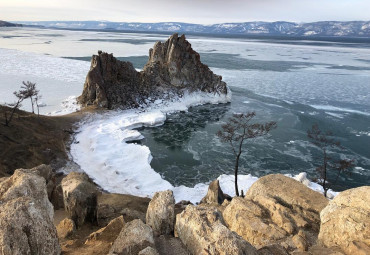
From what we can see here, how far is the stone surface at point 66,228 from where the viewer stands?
1680 centimetres

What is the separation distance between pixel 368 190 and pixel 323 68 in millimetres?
107373

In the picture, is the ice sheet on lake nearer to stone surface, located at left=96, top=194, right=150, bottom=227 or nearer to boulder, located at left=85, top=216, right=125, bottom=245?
stone surface, located at left=96, top=194, right=150, bottom=227

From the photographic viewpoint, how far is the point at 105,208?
67.0 ft

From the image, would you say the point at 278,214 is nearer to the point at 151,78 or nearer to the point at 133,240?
the point at 133,240

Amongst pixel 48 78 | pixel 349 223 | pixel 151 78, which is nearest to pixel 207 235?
pixel 349 223

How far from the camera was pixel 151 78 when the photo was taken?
71188 mm

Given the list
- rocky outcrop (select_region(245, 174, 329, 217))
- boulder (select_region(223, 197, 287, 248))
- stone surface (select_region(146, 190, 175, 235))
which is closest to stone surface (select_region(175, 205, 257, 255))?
stone surface (select_region(146, 190, 175, 235))

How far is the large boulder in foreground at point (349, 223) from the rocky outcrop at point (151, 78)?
5251 cm

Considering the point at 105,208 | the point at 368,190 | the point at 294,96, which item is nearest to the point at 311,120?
the point at 294,96

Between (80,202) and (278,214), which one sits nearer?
(278,214)

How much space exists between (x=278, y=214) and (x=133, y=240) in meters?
9.48

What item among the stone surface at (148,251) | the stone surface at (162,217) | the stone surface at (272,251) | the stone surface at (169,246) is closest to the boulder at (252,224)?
the stone surface at (272,251)

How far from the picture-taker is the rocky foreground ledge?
1019 cm

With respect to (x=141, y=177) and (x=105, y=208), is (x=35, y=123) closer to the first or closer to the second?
(x=141, y=177)
